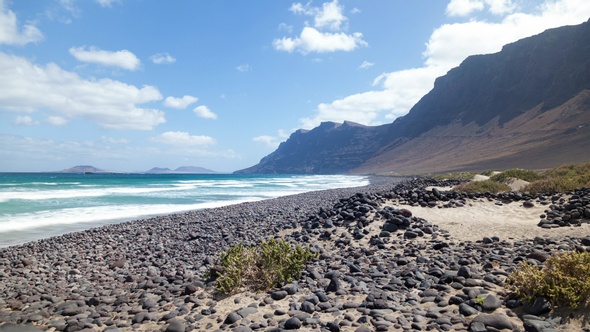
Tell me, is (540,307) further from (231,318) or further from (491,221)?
(491,221)

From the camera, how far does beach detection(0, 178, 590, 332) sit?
5.11 m

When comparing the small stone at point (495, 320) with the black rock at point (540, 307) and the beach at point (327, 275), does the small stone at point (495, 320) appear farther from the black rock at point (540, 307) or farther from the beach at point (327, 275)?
the black rock at point (540, 307)

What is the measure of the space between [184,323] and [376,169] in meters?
169

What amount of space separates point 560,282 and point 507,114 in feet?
498

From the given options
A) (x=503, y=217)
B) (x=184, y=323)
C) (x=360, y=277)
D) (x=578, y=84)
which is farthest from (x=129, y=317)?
(x=578, y=84)

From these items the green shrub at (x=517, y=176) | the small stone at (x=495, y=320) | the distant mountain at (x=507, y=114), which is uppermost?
the distant mountain at (x=507, y=114)

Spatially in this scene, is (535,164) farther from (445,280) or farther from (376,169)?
(376,169)

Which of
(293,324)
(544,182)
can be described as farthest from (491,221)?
(293,324)

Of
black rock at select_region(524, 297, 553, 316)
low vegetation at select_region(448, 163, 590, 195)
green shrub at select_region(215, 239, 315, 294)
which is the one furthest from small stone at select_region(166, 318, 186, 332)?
low vegetation at select_region(448, 163, 590, 195)

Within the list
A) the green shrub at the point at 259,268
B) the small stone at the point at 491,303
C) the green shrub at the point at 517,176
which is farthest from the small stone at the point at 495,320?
the green shrub at the point at 517,176

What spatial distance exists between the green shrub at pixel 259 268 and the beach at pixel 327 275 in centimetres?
23

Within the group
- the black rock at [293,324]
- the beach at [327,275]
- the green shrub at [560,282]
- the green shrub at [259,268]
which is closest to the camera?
the green shrub at [560,282]

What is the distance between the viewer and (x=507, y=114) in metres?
132

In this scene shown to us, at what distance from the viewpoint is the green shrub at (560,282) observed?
4457 mm
